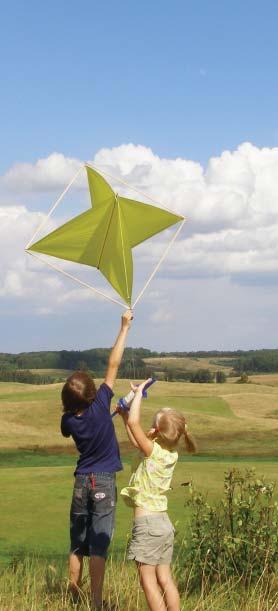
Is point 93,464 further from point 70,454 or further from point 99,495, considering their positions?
point 70,454

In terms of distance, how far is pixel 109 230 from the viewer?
7668mm

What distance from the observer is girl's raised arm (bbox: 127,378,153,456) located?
251 inches

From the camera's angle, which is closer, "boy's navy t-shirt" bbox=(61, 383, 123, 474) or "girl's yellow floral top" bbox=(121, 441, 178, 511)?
"girl's yellow floral top" bbox=(121, 441, 178, 511)

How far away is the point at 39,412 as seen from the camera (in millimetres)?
44312

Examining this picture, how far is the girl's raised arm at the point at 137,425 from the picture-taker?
6.37 metres

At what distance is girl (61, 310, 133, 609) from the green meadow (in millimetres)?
1821

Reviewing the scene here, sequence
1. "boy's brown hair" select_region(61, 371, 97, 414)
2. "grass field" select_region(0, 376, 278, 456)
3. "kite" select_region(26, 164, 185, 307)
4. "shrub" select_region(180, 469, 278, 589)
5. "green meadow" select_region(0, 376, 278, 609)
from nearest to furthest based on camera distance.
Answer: "boy's brown hair" select_region(61, 371, 97, 414) → "kite" select_region(26, 164, 185, 307) → "shrub" select_region(180, 469, 278, 589) → "green meadow" select_region(0, 376, 278, 609) → "grass field" select_region(0, 376, 278, 456)

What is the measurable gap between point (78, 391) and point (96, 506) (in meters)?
0.94

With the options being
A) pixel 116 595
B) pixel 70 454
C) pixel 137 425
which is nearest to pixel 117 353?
pixel 137 425

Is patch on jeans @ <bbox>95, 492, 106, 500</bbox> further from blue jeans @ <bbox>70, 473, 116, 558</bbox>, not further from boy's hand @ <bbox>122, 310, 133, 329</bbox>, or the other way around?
boy's hand @ <bbox>122, 310, 133, 329</bbox>

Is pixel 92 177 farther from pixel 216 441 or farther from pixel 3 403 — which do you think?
pixel 3 403

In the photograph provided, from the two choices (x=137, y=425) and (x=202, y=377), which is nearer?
(x=137, y=425)

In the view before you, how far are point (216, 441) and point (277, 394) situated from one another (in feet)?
64.5

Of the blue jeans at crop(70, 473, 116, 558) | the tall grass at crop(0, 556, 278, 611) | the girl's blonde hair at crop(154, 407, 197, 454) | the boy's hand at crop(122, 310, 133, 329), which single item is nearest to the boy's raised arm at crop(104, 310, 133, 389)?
the boy's hand at crop(122, 310, 133, 329)
